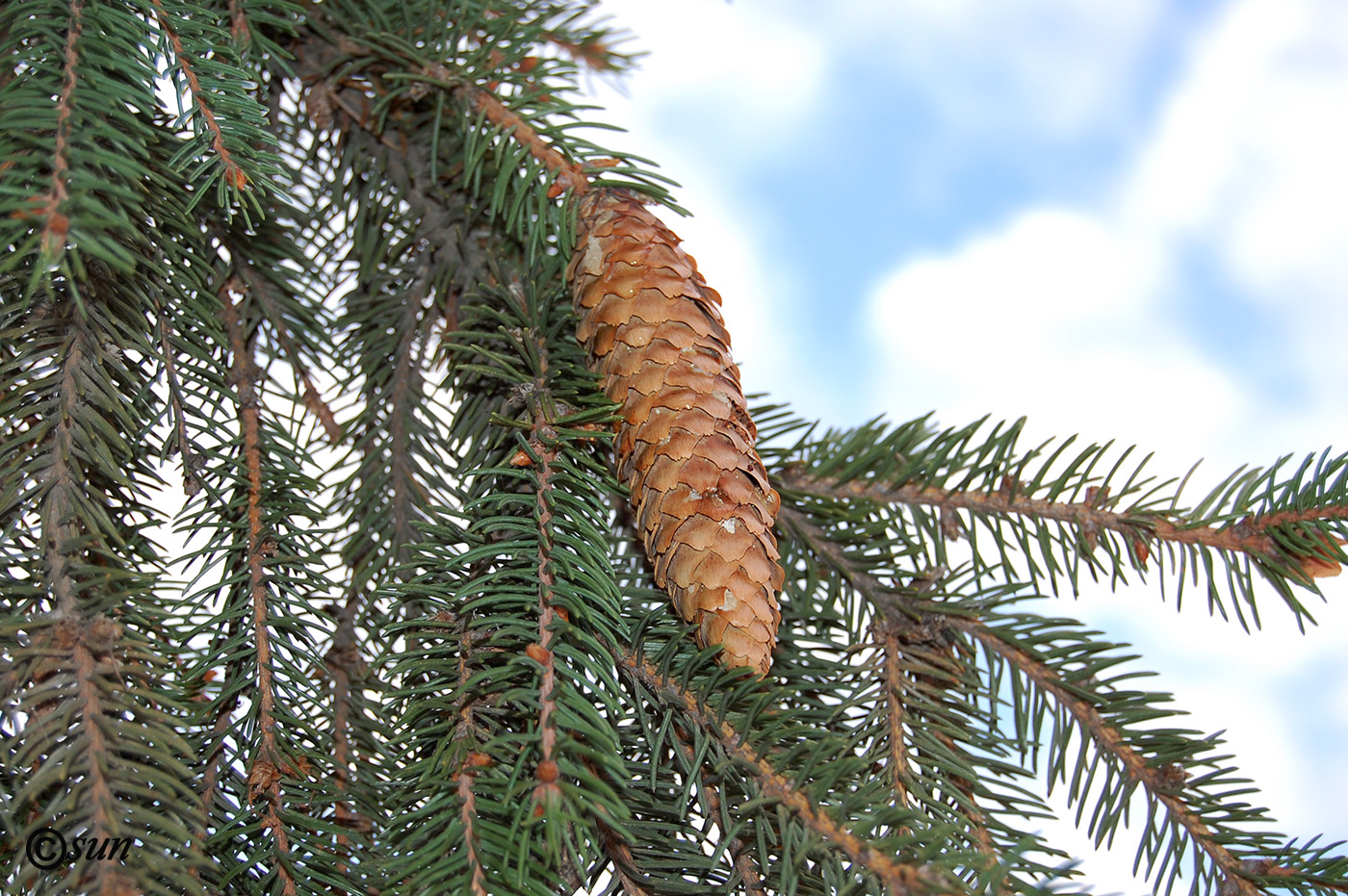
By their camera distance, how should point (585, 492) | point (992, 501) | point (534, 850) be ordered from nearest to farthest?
point (534, 850), point (585, 492), point (992, 501)

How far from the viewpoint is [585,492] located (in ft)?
1.34

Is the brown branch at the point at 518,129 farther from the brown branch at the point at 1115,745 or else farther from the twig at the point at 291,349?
the brown branch at the point at 1115,745

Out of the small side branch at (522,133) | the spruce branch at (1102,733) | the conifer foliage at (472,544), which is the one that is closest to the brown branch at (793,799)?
the conifer foliage at (472,544)

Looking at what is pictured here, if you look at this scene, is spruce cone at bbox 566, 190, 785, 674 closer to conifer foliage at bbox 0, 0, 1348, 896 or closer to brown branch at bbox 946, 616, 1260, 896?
conifer foliage at bbox 0, 0, 1348, 896

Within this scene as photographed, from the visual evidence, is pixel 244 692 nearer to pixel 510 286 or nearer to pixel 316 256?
pixel 510 286

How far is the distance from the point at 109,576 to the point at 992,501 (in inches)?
16.2

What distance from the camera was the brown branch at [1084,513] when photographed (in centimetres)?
47

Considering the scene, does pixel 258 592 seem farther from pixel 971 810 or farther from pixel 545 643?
pixel 971 810

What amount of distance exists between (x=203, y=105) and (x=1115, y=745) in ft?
1.59

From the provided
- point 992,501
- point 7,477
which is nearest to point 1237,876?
point 992,501

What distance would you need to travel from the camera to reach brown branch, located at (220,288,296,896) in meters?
0.35

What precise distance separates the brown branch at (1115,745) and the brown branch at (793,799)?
172 millimetres

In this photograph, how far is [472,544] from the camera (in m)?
0.39

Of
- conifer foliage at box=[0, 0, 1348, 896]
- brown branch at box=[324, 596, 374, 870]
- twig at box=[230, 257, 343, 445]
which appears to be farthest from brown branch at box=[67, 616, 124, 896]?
twig at box=[230, 257, 343, 445]
